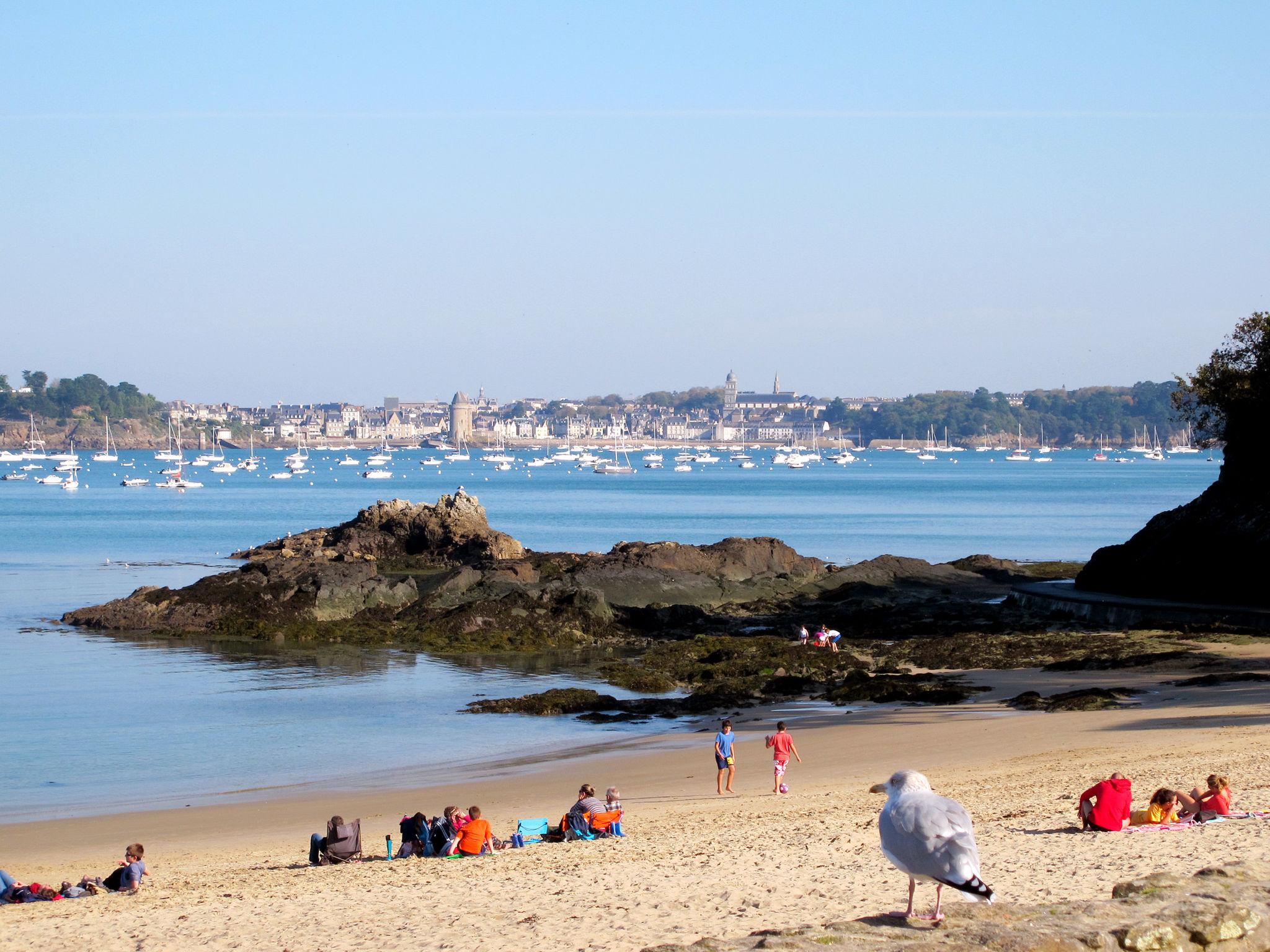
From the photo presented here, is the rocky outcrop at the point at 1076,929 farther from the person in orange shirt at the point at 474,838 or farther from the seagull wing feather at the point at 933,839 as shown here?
the person in orange shirt at the point at 474,838

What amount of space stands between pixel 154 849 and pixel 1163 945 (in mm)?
9917

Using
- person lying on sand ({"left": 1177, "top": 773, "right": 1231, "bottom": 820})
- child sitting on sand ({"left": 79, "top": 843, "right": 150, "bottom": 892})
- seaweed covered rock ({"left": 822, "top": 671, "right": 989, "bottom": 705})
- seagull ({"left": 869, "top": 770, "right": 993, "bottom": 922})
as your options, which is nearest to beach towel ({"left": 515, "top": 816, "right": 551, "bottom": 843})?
child sitting on sand ({"left": 79, "top": 843, "right": 150, "bottom": 892})

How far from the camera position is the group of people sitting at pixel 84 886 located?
34.6 feet

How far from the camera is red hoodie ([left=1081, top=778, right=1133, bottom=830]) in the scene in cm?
1052

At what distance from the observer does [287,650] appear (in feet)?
94.4

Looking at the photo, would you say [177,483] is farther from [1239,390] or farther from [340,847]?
[340,847]

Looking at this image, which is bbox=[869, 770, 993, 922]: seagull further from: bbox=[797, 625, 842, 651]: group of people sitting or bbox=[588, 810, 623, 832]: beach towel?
bbox=[797, 625, 842, 651]: group of people sitting

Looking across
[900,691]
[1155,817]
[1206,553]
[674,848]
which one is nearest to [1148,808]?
[1155,817]

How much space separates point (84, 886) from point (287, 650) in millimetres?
18306

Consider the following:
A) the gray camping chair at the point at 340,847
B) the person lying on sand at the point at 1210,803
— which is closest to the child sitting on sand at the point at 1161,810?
the person lying on sand at the point at 1210,803

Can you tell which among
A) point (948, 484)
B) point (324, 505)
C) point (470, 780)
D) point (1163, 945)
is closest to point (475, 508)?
point (470, 780)

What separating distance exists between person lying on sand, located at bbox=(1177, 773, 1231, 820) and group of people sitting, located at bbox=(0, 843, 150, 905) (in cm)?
842

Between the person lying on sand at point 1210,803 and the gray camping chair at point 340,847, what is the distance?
6876 mm

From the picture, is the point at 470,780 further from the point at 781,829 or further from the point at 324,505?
the point at 324,505
